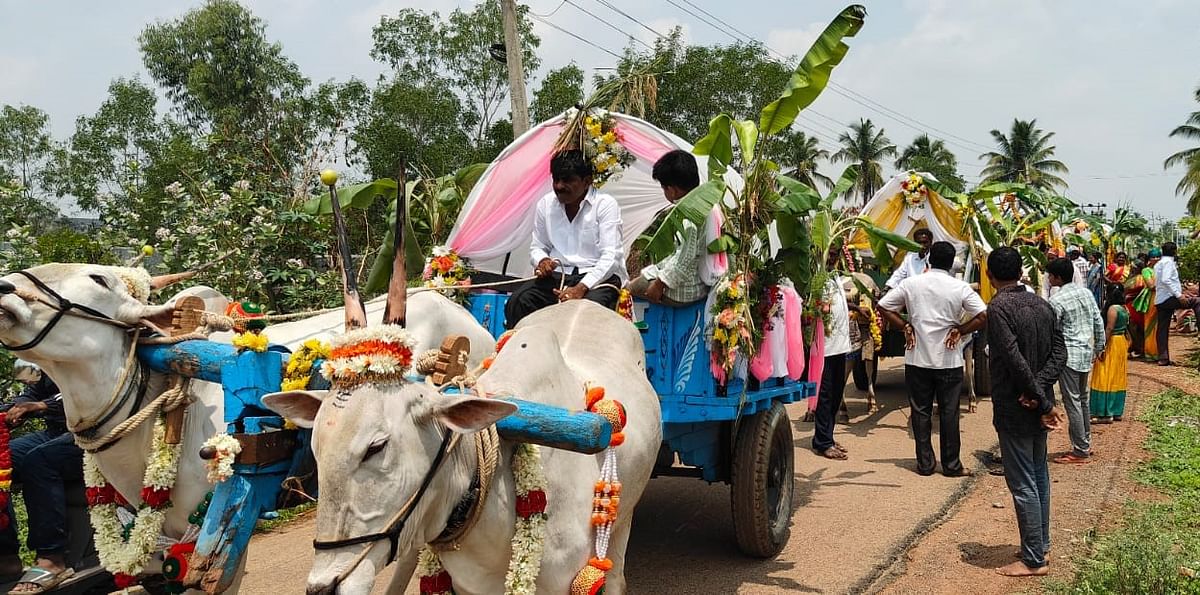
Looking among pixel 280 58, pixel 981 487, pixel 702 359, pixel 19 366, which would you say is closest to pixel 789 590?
pixel 702 359

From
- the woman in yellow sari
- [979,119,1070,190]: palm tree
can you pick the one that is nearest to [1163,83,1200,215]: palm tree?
[979,119,1070,190]: palm tree

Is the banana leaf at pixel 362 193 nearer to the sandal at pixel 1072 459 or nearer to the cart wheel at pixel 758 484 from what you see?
the cart wheel at pixel 758 484

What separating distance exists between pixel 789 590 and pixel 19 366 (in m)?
4.08

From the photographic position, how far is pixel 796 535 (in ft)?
19.0

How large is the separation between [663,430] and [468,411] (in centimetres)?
232

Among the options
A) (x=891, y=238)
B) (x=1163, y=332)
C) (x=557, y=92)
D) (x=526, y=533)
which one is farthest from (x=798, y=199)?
(x=557, y=92)

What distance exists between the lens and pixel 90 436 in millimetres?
3441

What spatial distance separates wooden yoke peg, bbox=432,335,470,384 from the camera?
2529mm

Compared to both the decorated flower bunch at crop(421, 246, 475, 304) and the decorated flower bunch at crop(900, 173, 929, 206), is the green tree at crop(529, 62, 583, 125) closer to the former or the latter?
the decorated flower bunch at crop(900, 173, 929, 206)

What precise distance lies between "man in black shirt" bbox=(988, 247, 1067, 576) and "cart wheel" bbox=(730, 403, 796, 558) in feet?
4.32

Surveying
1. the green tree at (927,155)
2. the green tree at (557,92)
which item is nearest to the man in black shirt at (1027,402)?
the green tree at (557,92)

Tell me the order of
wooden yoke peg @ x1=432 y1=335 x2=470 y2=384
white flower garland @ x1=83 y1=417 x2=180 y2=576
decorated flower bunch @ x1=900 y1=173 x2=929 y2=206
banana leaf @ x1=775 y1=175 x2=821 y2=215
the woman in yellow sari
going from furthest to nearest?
decorated flower bunch @ x1=900 y1=173 x2=929 y2=206 → the woman in yellow sari → banana leaf @ x1=775 y1=175 x2=821 y2=215 → white flower garland @ x1=83 y1=417 x2=180 y2=576 → wooden yoke peg @ x1=432 y1=335 x2=470 y2=384

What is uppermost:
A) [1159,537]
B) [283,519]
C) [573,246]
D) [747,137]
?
[747,137]

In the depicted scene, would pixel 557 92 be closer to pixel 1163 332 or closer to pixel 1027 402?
pixel 1163 332
